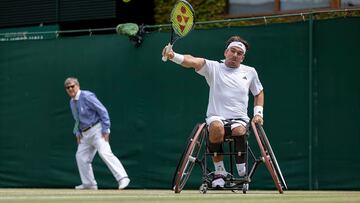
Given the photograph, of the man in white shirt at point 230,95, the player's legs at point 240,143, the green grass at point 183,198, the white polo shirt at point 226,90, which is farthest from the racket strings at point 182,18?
the green grass at point 183,198

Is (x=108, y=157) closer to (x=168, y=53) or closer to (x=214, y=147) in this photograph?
(x=214, y=147)

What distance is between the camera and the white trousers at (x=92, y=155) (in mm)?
14461

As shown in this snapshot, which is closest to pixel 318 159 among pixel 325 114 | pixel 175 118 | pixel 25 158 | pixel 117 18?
pixel 325 114

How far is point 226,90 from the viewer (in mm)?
10961

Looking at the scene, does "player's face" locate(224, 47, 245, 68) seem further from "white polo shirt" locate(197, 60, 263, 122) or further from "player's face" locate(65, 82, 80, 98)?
"player's face" locate(65, 82, 80, 98)

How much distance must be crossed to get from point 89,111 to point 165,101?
3.70 feet

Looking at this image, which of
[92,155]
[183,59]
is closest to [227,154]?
[183,59]

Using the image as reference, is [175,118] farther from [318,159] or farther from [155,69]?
[318,159]

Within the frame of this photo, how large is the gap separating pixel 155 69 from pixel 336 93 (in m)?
2.98

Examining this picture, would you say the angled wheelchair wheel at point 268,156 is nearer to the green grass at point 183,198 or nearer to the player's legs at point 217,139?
the green grass at point 183,198

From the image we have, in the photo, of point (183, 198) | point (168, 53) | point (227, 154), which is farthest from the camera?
point (227, 154)

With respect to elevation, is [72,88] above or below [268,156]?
above

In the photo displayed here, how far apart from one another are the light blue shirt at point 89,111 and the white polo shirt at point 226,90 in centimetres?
383

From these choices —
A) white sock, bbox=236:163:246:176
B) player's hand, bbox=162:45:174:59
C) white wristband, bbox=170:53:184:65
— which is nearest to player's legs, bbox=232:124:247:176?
white sock, bbox=236:163:246:176
